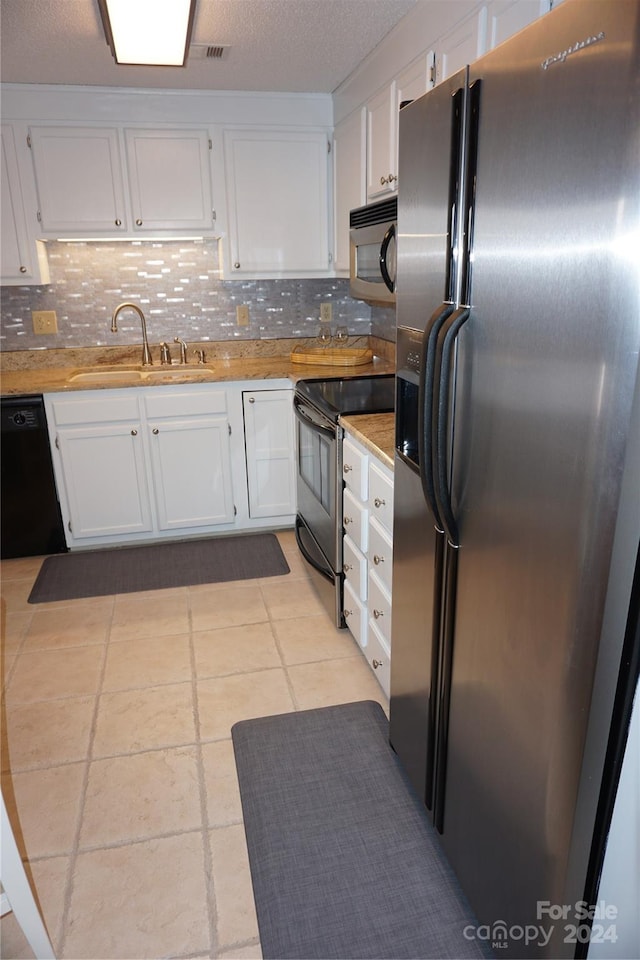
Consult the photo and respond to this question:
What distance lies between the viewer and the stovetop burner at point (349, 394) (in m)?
2.62

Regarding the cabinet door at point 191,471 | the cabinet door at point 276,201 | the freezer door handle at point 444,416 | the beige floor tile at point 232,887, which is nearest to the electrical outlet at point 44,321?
the cabinet door at point 191,471

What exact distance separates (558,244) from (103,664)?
2.31 metres

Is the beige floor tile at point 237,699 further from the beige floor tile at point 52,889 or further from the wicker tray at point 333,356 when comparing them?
the wicker tray at point 333,356

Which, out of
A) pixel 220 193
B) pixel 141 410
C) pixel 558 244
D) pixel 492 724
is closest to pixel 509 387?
pixel 558 244

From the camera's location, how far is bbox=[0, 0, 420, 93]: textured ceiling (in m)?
2.30

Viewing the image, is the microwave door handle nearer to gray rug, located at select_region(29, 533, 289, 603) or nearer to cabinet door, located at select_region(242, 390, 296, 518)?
cabinet door, located at select_region(242, 390, 296, 518)

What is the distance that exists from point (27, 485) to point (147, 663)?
132 cm

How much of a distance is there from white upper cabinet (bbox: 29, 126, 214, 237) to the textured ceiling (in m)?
0.24

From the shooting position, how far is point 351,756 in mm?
2076

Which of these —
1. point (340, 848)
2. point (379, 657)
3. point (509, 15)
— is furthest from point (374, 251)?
point (340, 848)

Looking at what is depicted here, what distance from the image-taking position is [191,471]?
3574 mm

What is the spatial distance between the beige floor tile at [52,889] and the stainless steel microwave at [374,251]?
202cm

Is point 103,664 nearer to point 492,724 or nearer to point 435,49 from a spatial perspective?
point 492,724

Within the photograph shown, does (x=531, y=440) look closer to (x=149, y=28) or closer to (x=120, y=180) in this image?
(x=149, y=28)
